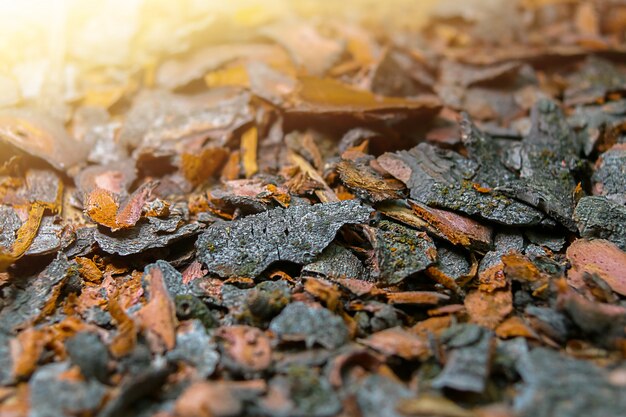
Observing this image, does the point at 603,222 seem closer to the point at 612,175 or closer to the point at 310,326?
the point at 612,175

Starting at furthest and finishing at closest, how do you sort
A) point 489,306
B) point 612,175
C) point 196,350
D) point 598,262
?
1. point 612,175
2. point 598,262
3. point 489,306
4. point 196,350

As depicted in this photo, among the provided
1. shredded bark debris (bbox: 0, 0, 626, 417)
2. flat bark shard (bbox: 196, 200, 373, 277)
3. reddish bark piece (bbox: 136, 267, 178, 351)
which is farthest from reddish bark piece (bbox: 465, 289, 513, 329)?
reddish bark piece (bbox: 136, 267, 178, 351)

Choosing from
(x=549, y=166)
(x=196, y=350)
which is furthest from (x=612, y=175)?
(x=196, y=350)

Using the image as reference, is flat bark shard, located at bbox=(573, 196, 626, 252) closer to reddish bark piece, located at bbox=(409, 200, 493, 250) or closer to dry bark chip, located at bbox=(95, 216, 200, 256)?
reddish bark piece, located at bbox=(409, 200, 493, 250)

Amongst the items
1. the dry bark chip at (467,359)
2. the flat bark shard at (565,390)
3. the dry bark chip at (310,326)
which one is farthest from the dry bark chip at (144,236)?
the flat bark shard at (565,390)

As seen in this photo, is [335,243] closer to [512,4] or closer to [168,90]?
[168,90]

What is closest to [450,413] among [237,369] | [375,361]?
[375,361]
